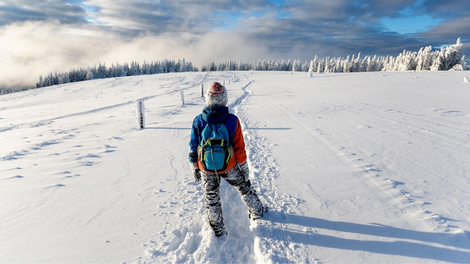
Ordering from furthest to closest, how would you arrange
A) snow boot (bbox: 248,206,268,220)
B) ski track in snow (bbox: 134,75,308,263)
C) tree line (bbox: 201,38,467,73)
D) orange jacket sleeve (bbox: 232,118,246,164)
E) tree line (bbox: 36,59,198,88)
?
tree line (bbox: 36,59,198,88), tree line (bbox: 201,38,467,73), snow boot (bbox: 248,206,268,220), orange jacket sleeve (bbox: 232,118,246,164), ski track in snow (bbox: 134,75,308,263)

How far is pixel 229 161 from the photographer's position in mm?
2875

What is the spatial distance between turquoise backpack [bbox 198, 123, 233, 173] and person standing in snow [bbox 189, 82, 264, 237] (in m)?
0.07

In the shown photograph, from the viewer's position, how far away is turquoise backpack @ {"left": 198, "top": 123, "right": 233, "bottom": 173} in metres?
2.75

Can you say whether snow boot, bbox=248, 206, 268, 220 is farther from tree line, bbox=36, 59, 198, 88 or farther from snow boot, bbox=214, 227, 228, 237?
tree line, bbox=36, 59, 198, 88

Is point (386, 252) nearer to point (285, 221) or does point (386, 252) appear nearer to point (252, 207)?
point (285, 221)

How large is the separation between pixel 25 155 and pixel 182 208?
5268 mm

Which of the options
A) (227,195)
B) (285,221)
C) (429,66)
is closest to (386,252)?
(285,221)

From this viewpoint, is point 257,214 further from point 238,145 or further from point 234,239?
point 238,145

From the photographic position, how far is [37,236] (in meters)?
2.95

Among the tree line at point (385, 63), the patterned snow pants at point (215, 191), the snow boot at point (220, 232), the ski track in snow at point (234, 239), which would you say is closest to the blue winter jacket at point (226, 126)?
the patterned snow pants at point (215, 191)

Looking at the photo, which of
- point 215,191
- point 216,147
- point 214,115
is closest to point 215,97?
point 214,115

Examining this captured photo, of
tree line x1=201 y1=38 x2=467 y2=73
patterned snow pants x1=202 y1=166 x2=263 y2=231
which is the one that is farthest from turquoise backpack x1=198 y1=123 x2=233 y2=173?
tree line x1=201 y1=38 x2=467 y2=73

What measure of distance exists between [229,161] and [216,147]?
10.8 inches

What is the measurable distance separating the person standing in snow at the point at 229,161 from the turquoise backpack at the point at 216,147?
7 centimetres
